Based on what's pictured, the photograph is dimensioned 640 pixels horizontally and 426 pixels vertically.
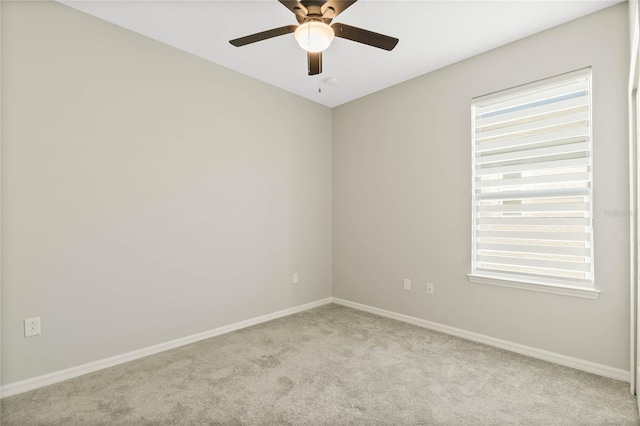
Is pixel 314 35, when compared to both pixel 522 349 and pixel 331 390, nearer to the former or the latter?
pixel 331 390

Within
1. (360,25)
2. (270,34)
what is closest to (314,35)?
(270,34)

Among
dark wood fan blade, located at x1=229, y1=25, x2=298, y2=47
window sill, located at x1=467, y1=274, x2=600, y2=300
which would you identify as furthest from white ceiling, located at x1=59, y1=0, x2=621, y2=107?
window sill, located at x1=467, y1=274, x2=600, y2=300

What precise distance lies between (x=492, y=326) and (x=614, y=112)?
1.92 meters

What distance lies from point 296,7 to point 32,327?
2.68 m

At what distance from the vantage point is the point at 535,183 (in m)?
2.64

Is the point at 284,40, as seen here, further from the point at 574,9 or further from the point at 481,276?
the point at 481,276

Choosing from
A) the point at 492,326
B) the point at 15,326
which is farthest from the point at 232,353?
the point at 492,326

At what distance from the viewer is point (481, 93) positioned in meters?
2.95

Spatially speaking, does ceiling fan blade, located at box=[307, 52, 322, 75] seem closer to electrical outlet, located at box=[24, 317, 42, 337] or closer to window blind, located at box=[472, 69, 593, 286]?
window blind, located at box=[472, 69, 593, 286]

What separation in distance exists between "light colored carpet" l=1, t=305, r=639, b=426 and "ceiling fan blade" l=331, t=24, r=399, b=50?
88.0 inches

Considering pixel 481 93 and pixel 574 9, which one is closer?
pixel 574 9

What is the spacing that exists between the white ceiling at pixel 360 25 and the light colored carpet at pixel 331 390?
266 centimetres

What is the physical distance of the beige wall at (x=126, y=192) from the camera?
84.1 inches

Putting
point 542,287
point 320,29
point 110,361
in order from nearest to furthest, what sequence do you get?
point 320,29
point 110,361
point 542,287
